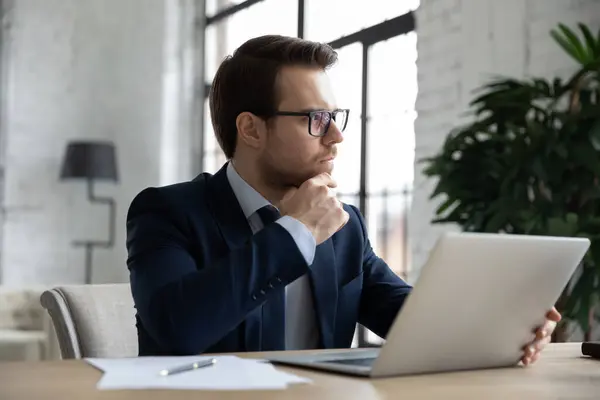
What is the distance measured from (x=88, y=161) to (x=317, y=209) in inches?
194

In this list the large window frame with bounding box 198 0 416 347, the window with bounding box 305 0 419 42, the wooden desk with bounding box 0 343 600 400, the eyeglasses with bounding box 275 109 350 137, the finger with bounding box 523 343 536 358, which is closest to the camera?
the wooden desk with bounding box 0 343 600 400

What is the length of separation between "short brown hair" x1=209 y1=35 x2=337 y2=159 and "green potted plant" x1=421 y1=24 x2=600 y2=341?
78 centimetres

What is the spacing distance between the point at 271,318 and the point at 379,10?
323 centimetres

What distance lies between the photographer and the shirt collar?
1.72 m

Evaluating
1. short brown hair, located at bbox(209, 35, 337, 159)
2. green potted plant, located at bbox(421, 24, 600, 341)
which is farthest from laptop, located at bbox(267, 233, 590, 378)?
green potted plant, located at bbox(421, 24, 600, 341)

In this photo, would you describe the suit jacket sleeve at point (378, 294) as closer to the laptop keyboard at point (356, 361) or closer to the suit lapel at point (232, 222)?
the suit lapel at point (232, 222)

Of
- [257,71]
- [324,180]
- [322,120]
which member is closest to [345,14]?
[257,71]

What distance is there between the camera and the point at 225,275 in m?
1.39

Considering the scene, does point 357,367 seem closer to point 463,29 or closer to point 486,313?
point 486,313

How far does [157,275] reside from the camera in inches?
58.4

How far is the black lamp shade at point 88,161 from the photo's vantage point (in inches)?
245

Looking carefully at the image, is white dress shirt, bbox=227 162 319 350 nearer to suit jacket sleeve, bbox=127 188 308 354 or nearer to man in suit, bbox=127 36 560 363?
man in suit, bbox=127 36 560 363

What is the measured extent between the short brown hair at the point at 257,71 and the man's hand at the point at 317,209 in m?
0.27

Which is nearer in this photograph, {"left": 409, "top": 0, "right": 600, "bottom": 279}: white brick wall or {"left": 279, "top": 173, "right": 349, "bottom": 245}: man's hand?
{"left": 279, "top": 173, "right": 349, "bottom": 245}: man's hand
